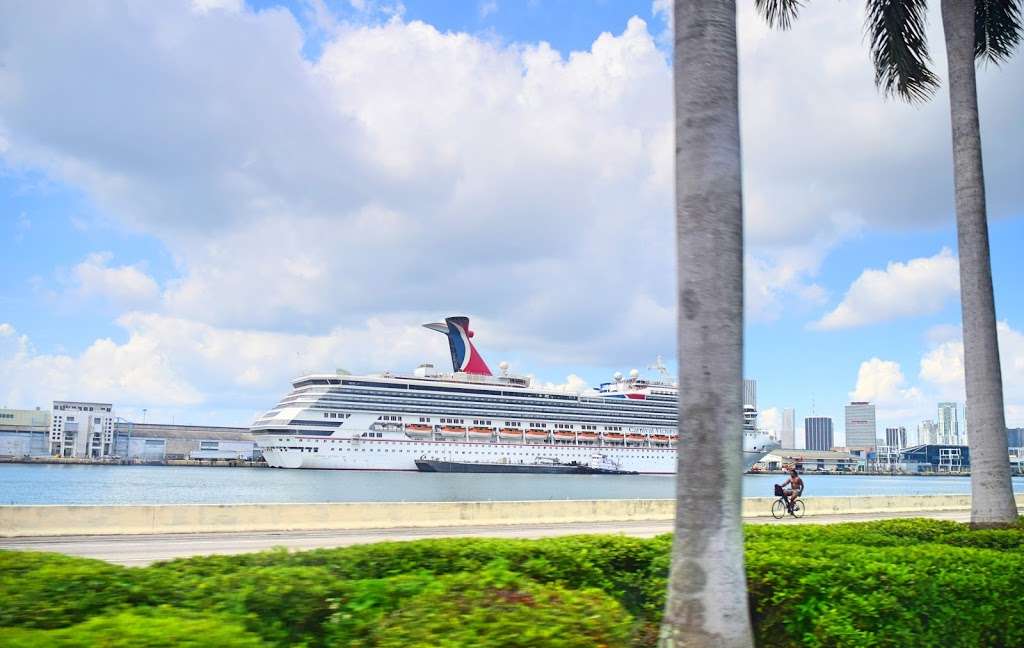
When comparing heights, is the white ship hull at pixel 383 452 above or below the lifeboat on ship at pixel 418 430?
below

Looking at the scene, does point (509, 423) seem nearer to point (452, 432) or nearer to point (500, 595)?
point (452, 432)

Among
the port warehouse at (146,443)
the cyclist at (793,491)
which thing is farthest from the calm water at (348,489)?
the port warehouse at (146,443)

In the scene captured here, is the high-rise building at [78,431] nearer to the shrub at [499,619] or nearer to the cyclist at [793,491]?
the cyclist at [793,491]

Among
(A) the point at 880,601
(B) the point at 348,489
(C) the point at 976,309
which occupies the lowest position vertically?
(B) the point at 348,489

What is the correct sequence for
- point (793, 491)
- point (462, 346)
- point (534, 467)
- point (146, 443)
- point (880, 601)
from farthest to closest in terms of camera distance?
point (146, 443), point (462, 346), point (534, 467), point (793, 491), point (880, 601)

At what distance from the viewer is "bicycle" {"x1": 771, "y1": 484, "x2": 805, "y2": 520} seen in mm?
20953

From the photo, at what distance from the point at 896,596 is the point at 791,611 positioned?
2.00 feet

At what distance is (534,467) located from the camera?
7394cm

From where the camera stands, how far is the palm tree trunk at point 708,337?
13.5 ft

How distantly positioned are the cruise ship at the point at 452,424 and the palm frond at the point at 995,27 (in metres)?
62.4

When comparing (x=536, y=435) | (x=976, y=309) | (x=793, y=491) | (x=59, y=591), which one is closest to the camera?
(x=59, y=591)

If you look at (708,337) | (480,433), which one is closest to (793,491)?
(708,337)

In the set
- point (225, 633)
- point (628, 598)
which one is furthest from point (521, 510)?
point (225, 633)

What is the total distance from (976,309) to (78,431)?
126 meters
